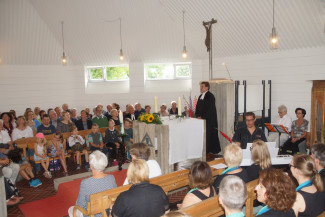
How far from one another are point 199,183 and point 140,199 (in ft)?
1.83

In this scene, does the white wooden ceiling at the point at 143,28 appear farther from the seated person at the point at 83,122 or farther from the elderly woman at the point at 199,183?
the elderly woman at the point at 199,183

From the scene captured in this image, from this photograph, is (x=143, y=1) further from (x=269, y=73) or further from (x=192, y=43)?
Answer: (x=269, y=73)

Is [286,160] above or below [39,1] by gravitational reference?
below

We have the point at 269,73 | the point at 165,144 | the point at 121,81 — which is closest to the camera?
the point at 165,144

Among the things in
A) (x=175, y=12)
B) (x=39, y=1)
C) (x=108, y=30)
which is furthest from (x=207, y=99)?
(x=39, y=1)

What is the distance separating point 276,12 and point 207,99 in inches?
110

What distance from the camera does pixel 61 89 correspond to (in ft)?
38.2

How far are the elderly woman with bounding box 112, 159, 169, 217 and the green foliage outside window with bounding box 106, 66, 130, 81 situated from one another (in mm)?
9534

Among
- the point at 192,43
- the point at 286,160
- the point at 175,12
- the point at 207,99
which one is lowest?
the point at 286,160

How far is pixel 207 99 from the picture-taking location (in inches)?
268

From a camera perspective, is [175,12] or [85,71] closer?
[175,12]

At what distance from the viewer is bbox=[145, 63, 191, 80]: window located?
1154 centimetres

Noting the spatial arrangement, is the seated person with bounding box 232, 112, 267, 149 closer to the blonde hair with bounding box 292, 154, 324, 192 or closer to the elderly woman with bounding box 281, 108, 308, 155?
the blonde hair with bounding box 292, 154, 324, 192

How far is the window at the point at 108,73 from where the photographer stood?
12.1 metres
